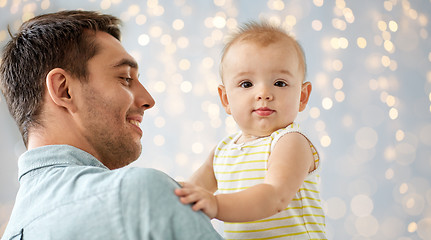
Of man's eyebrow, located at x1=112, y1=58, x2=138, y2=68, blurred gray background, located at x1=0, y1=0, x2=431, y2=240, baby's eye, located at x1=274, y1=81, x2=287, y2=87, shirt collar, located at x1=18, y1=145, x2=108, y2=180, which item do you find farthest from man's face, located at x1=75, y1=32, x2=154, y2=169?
blurred gray background, located at x1=0, y1=0, x2=431, y2=240

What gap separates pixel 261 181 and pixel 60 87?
561 mm

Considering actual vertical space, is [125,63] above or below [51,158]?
above

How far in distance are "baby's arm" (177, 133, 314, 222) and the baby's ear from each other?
1.66ft

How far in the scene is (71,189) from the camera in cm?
91

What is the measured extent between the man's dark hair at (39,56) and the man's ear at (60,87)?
3cm

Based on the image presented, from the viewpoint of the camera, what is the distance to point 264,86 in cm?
120

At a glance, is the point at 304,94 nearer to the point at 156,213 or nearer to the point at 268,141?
the point at 268,141

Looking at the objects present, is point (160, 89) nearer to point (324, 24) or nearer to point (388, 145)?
point (324, 24)

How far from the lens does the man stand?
835 mm

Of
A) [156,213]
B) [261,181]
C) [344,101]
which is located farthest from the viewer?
[344,101]

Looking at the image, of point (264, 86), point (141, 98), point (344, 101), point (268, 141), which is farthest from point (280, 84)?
point (344, 101)

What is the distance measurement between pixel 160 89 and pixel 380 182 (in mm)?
1307

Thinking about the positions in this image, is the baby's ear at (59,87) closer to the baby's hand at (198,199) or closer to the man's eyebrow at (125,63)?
the man's eyebrow at (125,63)

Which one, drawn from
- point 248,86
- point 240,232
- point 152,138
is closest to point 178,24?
point 152,138
